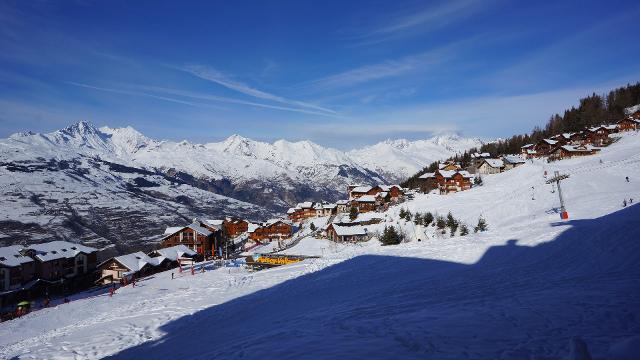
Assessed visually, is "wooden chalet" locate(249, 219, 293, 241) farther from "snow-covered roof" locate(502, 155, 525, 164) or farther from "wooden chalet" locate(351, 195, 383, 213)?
"snow-covered roof" locate(502, 155, 525, 164)

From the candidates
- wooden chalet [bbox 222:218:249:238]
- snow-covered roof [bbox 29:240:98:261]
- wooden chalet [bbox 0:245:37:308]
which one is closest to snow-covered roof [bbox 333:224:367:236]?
snow-covered roof [bbox 29:240:98:261]

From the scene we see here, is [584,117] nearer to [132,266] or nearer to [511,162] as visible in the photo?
[511,162]

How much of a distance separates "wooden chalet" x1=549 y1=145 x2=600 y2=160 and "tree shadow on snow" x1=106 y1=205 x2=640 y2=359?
217 feet

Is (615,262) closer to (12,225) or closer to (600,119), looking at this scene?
(600,119)

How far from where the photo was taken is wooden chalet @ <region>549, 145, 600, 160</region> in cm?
8300

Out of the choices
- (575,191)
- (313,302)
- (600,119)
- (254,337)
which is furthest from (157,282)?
(600,119)

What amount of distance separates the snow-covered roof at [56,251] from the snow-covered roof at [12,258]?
2250 mm

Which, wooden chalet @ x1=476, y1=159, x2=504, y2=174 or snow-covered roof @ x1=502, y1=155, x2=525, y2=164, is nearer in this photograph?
wooden chalet @ x1=476, y1=159, x2=504, y2=174

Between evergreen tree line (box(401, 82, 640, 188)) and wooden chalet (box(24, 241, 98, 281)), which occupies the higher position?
evergreen tree line (box(401, 82, 640, 188))

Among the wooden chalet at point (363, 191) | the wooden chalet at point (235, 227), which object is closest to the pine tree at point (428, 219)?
the wooden chalet at point (363, 191)

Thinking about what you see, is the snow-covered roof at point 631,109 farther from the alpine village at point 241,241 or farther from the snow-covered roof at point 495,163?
the snow-covered roof at point 495,163

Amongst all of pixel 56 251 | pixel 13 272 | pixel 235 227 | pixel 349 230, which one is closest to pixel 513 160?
pixel 349 230

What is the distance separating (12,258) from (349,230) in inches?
1988

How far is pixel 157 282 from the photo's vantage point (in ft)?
155
